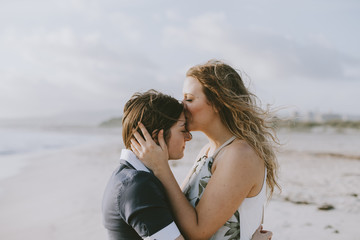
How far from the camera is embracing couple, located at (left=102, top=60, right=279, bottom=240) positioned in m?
2.00

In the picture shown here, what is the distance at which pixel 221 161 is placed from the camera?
2.57m

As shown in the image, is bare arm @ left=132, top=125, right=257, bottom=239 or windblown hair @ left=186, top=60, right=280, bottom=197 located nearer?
bare arm @ left=132, top=125, right=257, bottom=239

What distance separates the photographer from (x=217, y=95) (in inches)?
109

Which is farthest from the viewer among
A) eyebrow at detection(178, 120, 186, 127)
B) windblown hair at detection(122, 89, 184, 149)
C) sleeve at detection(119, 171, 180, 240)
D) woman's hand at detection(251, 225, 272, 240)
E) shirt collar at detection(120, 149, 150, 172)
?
woman's hand at detection(251, 225, 272, 240)

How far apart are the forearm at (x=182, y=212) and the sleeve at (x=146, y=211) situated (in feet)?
0.97

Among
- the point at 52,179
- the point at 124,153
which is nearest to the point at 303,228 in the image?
the point at 124,153

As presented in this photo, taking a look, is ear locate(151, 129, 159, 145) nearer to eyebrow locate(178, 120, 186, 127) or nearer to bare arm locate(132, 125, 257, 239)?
bare arm locate(132, 125, 257, 239)

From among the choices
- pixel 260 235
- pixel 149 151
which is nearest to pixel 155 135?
pixel 149 151

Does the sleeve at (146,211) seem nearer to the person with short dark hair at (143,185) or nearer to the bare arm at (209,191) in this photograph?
the person with short dark hair at (143,185)

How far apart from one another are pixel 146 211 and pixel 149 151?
572 mm

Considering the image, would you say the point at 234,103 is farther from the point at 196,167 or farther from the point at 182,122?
the point at 196,167

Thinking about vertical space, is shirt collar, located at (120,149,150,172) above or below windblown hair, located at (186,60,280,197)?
below

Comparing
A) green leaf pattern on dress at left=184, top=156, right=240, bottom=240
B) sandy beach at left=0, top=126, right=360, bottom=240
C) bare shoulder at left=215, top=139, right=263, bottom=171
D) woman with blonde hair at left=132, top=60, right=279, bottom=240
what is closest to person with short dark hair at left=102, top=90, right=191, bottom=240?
woman with blonde hair at left=132, top=60, right=279, bottom=240

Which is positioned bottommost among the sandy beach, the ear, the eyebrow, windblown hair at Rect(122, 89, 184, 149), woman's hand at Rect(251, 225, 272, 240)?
the sandy beach
